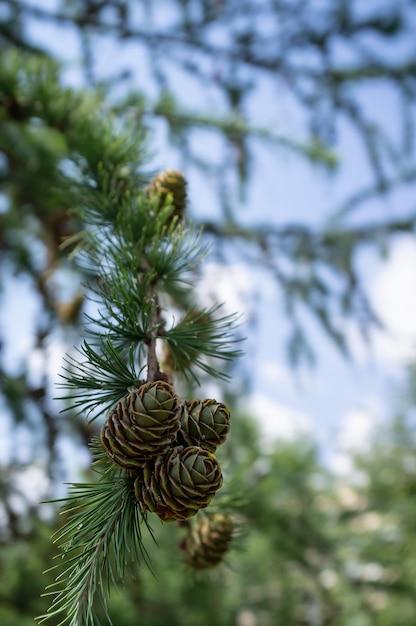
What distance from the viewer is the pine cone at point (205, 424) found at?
0.51 metres

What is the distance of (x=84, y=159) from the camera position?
890mm

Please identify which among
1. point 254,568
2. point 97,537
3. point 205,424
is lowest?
point 97,537

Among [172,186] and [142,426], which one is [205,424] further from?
[172,186]

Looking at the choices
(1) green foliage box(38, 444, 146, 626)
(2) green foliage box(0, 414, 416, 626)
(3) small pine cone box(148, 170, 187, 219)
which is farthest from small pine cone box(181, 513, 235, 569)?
(3) small pine cone box(148, 170, 187, 219)

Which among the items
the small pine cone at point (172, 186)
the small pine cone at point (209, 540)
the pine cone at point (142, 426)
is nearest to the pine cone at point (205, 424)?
the pine cone at point (142, 426)

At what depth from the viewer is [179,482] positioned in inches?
18.2

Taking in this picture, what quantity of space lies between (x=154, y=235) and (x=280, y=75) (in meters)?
1.84

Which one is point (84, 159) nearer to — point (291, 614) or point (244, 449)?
point (244, 449)

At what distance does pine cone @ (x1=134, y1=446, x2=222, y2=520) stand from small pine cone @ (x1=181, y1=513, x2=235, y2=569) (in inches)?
8.2

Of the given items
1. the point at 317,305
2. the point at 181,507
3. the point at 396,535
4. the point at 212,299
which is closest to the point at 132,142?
the point at 181,507

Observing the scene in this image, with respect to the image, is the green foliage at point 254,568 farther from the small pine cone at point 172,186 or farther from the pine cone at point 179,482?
the small pine cone at point 172,186

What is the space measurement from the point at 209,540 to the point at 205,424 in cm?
24

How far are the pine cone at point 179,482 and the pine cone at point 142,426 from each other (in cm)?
2

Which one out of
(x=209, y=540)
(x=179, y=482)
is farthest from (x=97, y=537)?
(x=209, y=540)
